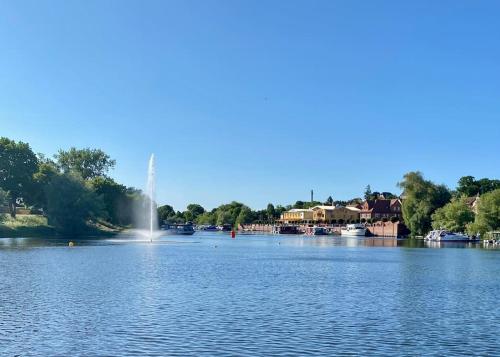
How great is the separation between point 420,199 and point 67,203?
94.8m

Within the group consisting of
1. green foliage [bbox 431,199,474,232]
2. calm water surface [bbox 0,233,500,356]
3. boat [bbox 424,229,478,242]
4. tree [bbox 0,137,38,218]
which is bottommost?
calm water surface [bbox 0,233,500,356]

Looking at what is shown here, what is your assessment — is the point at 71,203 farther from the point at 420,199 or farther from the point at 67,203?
the point at 420,199

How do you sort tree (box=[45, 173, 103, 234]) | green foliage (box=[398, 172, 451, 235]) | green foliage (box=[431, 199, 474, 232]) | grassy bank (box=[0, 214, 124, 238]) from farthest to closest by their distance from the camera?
green foliage (box=[398, 172, 451, 235])
green foliage (box=[431, 199, 474, 232])
tree (box=[45, 173, 103, 234])
grassy bank (box=[0, 214, 124, 238])

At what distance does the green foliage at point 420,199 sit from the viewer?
174m

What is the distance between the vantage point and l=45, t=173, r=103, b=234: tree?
14225 centimetres

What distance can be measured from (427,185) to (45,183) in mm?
102234

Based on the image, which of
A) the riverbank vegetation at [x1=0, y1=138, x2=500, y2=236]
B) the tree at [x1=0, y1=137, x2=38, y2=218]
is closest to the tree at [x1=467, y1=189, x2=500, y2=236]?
the riverbank vegetation at [x1=0, y1=138, x2=500, y2=236]

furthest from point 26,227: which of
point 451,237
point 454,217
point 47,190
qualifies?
point 454,217

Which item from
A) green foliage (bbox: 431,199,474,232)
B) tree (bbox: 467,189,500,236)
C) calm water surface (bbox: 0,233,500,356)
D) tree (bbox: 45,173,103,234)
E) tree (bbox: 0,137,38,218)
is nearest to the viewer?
calm water surface (bbox: 0,233,500,356)

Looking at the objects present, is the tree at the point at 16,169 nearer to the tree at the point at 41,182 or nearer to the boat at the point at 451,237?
the tree at the point at 41,182

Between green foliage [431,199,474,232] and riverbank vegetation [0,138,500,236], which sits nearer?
riverbank vegetation [0,138,500,236]

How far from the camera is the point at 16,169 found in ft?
492

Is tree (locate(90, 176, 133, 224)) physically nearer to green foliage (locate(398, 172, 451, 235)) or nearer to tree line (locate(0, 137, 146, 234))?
tree line (locate(0, 137, 146, 234))

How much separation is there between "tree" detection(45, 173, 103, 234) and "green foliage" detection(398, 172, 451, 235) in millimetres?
85850
